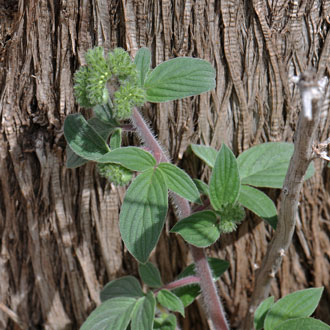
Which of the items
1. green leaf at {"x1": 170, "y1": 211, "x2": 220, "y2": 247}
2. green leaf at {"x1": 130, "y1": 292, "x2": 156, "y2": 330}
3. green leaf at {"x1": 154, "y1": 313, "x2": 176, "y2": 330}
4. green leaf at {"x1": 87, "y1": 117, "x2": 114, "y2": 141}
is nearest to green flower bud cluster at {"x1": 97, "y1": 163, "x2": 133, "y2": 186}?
green leaf at {"x1": 87, "y1": 117, "x2": 114, "y2": 141}

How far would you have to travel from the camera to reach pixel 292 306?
1.56 meters

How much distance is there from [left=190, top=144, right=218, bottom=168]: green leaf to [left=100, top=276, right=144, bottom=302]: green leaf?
580mm

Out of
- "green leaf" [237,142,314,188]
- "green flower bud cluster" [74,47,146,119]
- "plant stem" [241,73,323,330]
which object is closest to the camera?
"plant stem" [241,73,323,330]

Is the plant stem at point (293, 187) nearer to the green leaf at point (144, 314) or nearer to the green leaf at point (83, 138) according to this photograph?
the green leaf at point (144, 314)

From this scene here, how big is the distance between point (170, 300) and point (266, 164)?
0.64 m

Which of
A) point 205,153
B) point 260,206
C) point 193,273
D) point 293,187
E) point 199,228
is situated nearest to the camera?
point 293,187

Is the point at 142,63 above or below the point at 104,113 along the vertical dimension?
above

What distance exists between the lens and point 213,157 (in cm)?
171

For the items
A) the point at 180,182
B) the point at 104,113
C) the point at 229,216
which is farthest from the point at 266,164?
the point at 104,113

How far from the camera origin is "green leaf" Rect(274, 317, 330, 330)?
1.40 metres

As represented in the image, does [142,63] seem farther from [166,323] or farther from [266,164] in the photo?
[166,323]

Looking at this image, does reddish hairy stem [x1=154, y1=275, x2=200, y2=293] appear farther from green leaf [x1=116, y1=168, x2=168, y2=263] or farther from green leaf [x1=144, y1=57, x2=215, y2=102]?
green leaf [x1=144, y1=57, x2=215, y2=102]

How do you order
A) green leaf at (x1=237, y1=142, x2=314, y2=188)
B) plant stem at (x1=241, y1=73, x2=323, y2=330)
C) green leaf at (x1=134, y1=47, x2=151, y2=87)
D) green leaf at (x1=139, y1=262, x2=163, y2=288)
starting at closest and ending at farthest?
plant stem at (x1=241, y1=73, x2=323, y2=330)
green leaf at (x1=134, y1=47, x2=151, y2=87)
green leaf at (x1=237, y1=142, x2=314, y2=188)
green leaf at (x1=139, y1=262, x2=163, y2=288)

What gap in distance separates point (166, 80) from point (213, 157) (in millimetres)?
393
